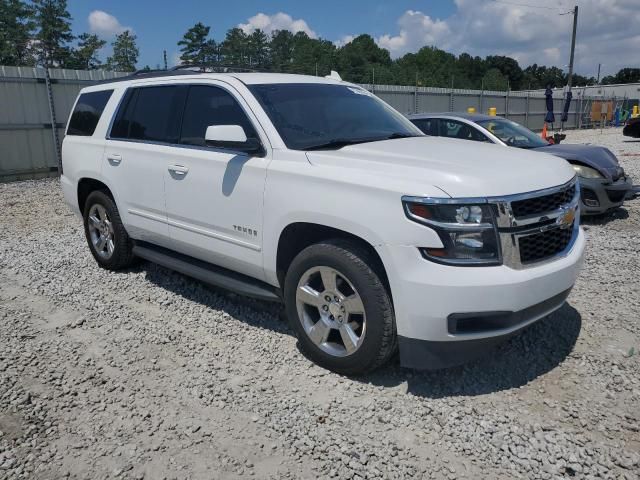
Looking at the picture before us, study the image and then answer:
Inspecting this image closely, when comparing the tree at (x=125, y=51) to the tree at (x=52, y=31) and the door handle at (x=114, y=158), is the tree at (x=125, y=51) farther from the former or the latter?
the door handle at (x=114, y=158)

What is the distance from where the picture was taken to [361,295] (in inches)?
122

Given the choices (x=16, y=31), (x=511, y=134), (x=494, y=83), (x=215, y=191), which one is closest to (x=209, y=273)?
(x=215, y=191)

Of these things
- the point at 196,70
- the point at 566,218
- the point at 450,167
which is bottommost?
the point at 566,218

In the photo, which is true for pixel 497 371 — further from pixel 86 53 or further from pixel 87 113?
pixel 86 53

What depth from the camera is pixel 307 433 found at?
2887mm

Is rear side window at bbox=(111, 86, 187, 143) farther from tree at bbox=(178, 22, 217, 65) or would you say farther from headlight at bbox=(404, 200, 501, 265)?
tree at bbox=(178, 22, 217, 65)

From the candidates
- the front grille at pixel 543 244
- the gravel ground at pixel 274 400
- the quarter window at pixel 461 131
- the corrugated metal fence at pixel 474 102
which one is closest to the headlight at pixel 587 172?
the quarter window at pixel 461 131

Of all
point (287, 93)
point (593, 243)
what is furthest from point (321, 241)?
point (593, 243)

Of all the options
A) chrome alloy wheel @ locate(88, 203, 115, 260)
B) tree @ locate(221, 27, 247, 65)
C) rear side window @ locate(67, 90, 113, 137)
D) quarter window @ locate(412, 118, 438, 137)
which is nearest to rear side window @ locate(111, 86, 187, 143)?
rear side window @ locate(67, 90, 113, 137)

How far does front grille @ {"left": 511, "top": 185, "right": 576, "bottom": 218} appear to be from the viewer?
115 inches

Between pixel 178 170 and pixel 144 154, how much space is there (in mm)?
608

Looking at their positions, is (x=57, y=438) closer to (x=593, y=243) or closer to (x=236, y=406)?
(x=236, y=406)

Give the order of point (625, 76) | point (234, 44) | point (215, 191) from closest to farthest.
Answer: point (215, 191)
point (234, 44)
point (625, 76)

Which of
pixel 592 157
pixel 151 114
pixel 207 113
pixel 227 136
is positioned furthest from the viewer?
pixel 592 157
